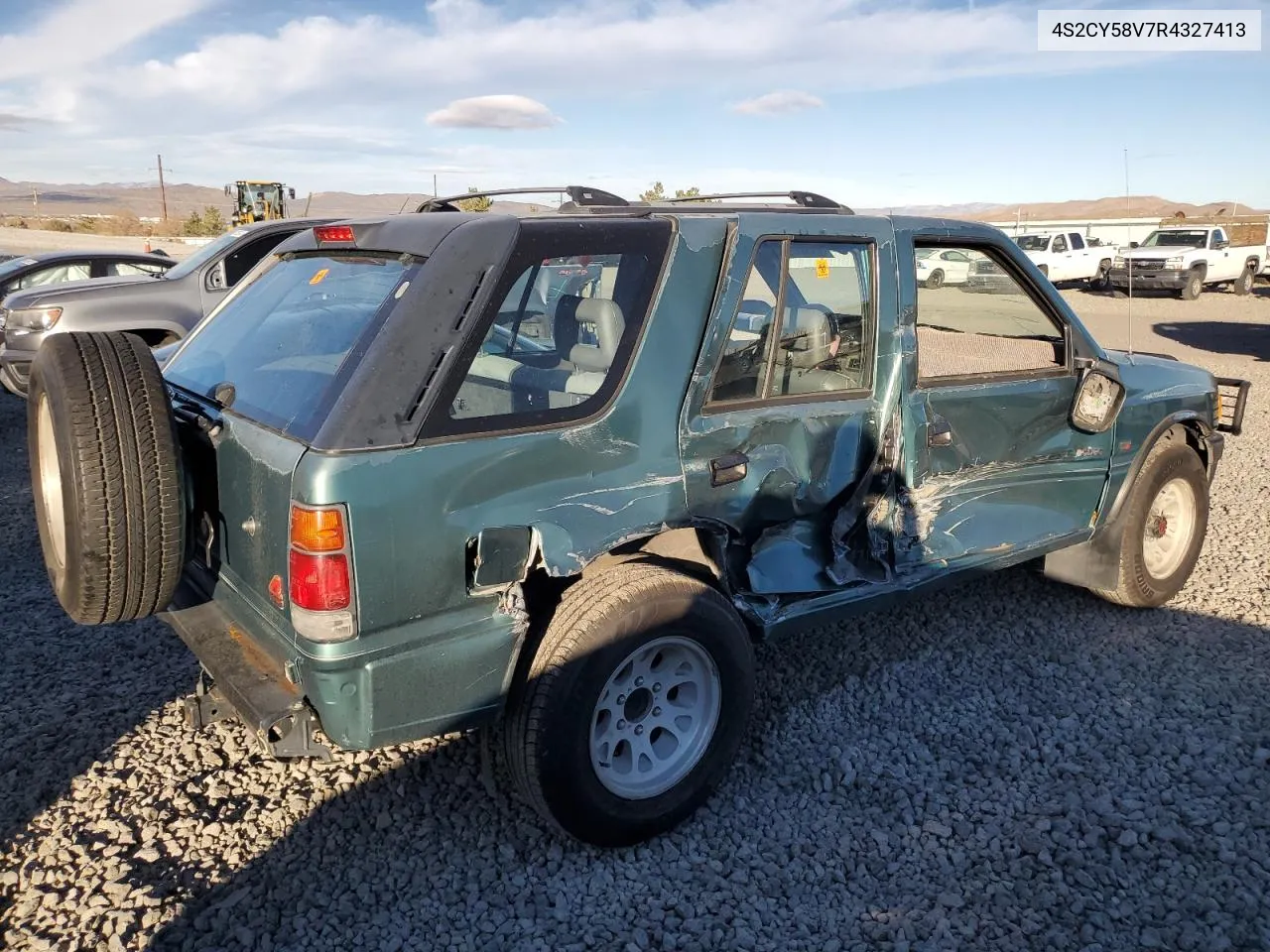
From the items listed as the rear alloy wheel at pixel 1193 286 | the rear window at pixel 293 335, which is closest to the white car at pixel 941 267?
the rear window at pixel 293 335

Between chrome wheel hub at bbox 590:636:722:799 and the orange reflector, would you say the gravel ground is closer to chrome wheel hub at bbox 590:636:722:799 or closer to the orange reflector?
chrome wheel hub at bbox 590:636:722:799

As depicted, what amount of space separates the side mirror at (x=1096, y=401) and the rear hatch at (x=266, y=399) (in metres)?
2.92

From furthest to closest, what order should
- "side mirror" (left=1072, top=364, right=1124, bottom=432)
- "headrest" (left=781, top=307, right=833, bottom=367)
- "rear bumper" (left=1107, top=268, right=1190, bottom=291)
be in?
"rear bumper" (left=1107, top=268, right=1190, bottom=291) → "side mirror" (left=1072, top=364, right=1124, bottom=432) → "headrest" (left=781, top=307, right=833, bottom=367)

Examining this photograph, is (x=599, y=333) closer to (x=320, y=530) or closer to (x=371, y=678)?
(x=320, y=530)

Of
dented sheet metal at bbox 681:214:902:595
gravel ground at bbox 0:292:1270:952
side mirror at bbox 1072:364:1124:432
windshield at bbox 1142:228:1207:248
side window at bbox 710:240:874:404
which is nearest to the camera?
gravel ground at bbox 0:292:1270:952

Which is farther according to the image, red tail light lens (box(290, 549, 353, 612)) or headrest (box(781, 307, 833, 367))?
headrest (box(781, 307, 833, 367))

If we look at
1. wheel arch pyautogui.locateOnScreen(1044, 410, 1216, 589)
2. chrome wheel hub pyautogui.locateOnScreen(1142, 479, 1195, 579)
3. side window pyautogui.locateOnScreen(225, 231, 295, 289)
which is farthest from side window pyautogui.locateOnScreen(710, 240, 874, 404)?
side window pyautogui.locateOnScreen(225, 231, 295, 289)

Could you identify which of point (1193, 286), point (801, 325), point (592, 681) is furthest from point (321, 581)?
point (1193, 286)

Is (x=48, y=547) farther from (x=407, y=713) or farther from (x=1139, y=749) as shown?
(x=1139, y=749)

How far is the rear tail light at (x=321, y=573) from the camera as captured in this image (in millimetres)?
2307

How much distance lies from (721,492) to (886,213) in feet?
4.53

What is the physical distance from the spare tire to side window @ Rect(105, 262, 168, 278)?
8613 millimetres

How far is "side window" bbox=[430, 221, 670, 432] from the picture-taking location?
102 inches

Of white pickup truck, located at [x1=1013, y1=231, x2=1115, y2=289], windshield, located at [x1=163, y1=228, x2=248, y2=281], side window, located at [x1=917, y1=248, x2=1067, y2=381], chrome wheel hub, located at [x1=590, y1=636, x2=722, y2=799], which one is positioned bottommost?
chrome wheel hub, located at [x1=590, y1=636, x2=722, y2=799]
